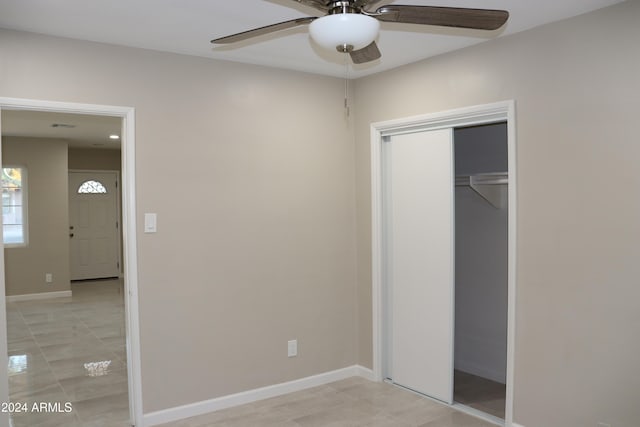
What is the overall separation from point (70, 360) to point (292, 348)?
94.4 inches

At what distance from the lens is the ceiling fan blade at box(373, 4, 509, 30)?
183 centimetres

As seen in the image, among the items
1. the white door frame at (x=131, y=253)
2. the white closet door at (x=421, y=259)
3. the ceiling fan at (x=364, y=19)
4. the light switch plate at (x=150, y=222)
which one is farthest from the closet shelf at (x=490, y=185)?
the white door frame at (x=131, y=253)

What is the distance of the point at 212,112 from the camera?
3.68 meters

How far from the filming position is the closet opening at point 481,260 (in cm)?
422

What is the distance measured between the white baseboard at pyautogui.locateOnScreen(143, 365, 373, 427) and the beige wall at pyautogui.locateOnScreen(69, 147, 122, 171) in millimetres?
7292

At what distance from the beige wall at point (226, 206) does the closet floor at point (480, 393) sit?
93cm

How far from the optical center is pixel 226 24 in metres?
2.93

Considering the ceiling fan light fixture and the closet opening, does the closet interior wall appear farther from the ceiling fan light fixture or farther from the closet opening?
the ceiling fan light fixture

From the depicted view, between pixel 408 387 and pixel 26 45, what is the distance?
352 cm

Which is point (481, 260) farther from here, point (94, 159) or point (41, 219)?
point (94, 159)

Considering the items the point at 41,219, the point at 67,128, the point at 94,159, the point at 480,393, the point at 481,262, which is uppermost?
the point at 67,128

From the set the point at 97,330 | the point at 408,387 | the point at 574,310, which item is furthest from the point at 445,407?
the point at 97,330

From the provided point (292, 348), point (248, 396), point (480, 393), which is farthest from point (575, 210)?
point (248, 396)

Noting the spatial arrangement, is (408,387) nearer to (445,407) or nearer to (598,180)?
(445,407)
